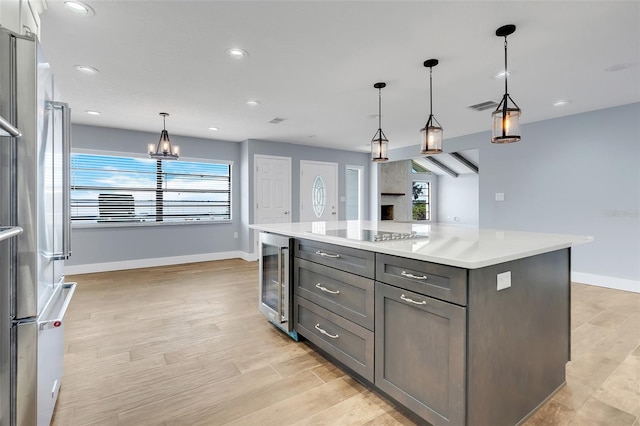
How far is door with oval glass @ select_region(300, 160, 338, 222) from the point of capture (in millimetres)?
7055

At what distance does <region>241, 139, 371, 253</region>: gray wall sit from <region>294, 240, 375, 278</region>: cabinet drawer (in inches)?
154

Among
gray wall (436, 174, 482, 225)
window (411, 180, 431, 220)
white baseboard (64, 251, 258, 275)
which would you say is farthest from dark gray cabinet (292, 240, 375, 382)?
gray wall (436, 174, 482, 225)

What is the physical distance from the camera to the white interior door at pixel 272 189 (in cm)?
638

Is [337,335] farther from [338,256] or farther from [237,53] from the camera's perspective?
[237,53]

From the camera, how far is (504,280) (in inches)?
60.6

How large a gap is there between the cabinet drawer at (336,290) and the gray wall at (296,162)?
12.8ft

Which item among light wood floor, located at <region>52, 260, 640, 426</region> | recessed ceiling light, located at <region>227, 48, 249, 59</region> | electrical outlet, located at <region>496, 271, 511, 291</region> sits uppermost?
recessed ceiling light, located at <region>227, 48, 249, 59</region>

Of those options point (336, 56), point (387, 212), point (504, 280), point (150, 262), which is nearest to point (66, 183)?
point (336, 56)

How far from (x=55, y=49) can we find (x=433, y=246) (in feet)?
10.8

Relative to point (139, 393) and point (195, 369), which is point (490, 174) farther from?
point (139, 393)

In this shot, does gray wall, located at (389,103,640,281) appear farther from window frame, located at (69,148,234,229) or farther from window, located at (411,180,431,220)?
window, located at (411,180,431,220)

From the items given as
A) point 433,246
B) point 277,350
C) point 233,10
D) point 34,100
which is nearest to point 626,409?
point 433,246

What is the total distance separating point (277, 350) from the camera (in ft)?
8.30

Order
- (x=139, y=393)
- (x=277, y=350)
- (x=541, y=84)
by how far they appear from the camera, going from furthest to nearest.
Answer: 1. (x=541, y=84)
2. (x=277, y=350)
3. (x=139, y=393)
